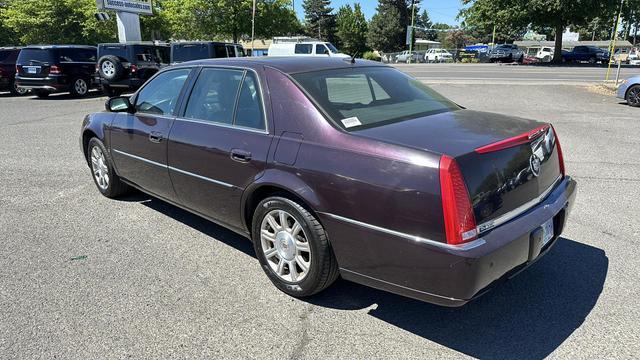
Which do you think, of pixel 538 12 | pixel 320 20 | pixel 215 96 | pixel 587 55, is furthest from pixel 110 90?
pixel 320 20

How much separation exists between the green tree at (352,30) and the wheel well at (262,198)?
76.9m

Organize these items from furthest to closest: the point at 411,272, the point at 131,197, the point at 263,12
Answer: the point at 263,12, the point at 131,197, the point at 411,272

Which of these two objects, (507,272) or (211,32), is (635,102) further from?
(211,32)

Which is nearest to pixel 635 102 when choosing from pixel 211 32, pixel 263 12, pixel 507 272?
pixel 507 272

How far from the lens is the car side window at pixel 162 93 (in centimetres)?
428

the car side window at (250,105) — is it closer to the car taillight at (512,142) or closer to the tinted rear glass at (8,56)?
the car taillight at (512,142)

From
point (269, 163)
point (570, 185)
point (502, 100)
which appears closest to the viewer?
point (269, 163)

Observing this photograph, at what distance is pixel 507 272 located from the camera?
2699 mm

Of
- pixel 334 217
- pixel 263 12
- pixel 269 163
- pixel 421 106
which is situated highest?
pixel 263 12

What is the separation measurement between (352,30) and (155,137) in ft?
257

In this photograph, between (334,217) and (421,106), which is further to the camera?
(421,106)

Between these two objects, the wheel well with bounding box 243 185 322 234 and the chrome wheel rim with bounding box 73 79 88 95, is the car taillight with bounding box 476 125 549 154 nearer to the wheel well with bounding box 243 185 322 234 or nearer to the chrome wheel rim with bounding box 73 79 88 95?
the wheel well with bounding box 243 185 322 234

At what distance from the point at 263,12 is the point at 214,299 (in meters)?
39.2

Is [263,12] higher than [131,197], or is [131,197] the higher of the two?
[263,12]
